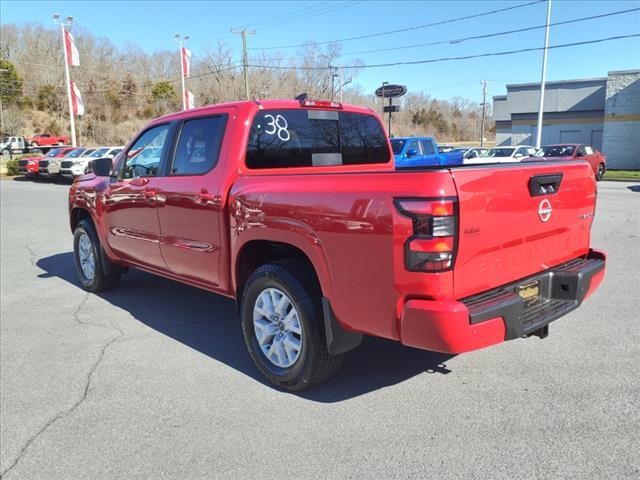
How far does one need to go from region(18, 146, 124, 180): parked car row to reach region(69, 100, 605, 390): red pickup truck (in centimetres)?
2284

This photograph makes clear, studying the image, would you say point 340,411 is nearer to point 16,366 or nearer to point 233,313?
point 233,313

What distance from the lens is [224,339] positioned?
4.65 m

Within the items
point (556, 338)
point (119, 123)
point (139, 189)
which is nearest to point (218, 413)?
point (139, 189)

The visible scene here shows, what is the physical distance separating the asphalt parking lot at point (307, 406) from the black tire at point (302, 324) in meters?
0.14

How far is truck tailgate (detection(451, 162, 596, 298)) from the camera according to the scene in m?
2.71

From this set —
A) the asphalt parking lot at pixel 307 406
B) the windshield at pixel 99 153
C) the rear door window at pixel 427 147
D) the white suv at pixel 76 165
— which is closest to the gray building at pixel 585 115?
the rear door window at pixel 427 147

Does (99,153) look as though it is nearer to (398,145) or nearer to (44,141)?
(398,145)

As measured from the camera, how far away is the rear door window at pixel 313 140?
13.3 ft

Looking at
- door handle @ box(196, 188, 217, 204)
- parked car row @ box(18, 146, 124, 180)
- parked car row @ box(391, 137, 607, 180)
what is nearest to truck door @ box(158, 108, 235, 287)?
door handle @ box(196, 188, 217, 204)

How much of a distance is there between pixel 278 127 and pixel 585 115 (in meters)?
39.0

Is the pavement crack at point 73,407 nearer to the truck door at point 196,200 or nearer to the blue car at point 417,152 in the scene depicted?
the truck door at point 196,200

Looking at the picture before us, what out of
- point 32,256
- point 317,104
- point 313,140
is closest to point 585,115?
point 32,256

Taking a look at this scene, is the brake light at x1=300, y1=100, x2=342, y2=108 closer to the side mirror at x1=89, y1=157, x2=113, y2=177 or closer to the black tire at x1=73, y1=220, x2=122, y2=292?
the side mirror at x1=89, y1=157, x2=113, y2=177

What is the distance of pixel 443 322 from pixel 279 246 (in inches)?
59.8
